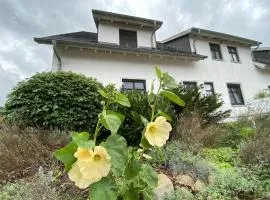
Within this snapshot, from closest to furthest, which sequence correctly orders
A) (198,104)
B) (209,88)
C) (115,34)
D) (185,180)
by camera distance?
(185,180)
(198,104)
(115,34)
(209,88)

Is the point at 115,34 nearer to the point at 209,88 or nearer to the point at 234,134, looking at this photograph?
the point at 209,88

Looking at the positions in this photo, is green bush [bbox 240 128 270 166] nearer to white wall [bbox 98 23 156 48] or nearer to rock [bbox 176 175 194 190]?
rock [bbox 176 175 194 190]

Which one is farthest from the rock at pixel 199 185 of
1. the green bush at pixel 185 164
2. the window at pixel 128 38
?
the window at pixel 128 38

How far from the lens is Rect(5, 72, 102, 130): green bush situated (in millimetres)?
7336

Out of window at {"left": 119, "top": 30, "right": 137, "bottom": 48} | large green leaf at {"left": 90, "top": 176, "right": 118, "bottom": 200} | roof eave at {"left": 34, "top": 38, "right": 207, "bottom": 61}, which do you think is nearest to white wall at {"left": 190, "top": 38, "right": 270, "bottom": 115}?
roof eave at {"left": 34, "top": 38, "right": 207, "bottom": 61}

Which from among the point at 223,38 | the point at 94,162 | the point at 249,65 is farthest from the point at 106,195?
the point at 249,65

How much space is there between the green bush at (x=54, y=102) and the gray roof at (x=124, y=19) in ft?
19.1

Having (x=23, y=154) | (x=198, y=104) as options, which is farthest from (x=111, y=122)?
(x=198, y=104)

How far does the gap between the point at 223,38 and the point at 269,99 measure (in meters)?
6.62

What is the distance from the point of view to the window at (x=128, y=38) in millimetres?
13625

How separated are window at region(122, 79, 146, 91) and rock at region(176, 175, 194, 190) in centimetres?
871

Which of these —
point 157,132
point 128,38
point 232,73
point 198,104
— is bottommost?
point 157,132

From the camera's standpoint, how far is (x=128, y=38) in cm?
1380

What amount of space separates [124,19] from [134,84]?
149 inches
